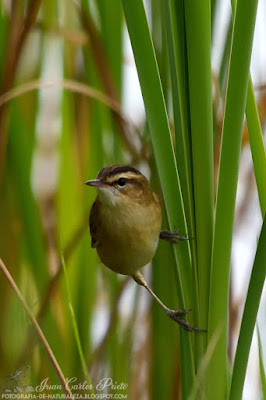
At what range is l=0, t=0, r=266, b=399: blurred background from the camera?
1.19 metres

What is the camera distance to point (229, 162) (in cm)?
79

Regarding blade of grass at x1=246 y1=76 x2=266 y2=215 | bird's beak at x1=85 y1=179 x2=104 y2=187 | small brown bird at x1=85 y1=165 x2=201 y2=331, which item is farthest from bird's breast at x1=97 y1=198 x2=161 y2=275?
blade of grass at x1=246 y1=76 x2=266 y2=215

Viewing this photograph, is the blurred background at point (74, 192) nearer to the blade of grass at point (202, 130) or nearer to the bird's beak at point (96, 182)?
the bird's beak at point (96, 182)

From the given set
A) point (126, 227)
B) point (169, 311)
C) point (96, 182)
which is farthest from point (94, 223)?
point (169, 311)

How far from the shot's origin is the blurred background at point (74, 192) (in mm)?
1191

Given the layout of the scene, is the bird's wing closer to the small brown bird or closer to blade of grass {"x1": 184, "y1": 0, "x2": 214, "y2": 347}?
the small brown bird

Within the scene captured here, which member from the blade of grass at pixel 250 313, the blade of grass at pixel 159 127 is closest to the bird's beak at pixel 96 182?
the blade of grass at pixel 159 127

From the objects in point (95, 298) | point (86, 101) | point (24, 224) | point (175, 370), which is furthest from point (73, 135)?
point (175, 370)

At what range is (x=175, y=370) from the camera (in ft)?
4.00

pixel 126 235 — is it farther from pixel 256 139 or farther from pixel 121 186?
pixel 256 139

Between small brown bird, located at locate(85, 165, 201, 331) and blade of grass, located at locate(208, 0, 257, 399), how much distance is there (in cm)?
46

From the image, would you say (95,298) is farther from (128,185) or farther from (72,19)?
(72,19)

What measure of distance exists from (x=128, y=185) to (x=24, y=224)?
23cm

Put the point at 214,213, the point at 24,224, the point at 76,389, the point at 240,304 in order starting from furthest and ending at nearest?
the point at 240,304, the point at 76,389, the point at 24,224, the point at 214,213
